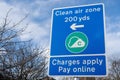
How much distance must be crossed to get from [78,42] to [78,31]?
0.75 feet

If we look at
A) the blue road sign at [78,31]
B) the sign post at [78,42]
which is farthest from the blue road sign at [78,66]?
the blue road sign at [78,31]

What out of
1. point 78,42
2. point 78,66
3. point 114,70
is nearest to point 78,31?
point 78,42

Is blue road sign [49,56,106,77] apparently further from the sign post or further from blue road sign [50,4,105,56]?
blue road sign [50,4,105,56]

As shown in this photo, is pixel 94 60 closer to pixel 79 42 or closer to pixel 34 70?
pixel 79 42

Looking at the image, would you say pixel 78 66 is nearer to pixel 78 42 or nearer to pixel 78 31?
pixel 78 42

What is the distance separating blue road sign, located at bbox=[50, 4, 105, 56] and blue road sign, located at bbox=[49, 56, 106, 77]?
120 millimetres

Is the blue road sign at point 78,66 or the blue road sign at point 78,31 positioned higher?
the blue road sign at point 78,31

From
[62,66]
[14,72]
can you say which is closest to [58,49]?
[62,66]

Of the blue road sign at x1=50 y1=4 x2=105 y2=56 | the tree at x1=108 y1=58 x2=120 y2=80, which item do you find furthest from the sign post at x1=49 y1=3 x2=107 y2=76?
the tree at x1=108 y1=58 x2=120 y2=80

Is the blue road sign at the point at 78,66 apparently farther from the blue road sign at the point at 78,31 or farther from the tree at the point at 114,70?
the tree at the point at 114,70

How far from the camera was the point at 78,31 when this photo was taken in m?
5.73

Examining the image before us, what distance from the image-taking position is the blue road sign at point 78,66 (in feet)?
17.5

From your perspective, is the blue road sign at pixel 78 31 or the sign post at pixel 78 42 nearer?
the sign post at pixel 78 42

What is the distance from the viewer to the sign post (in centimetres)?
542
